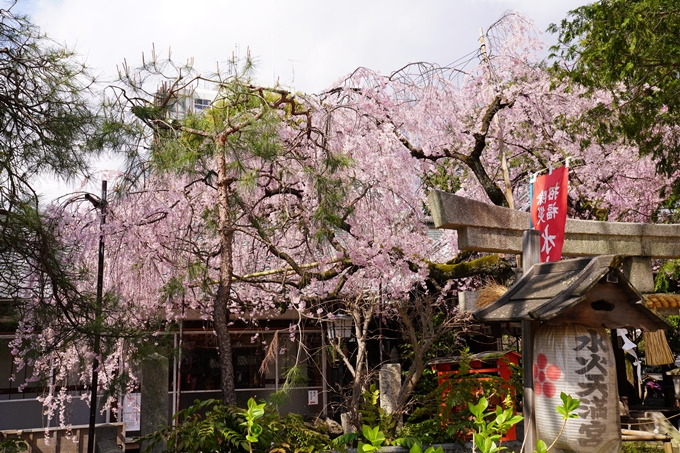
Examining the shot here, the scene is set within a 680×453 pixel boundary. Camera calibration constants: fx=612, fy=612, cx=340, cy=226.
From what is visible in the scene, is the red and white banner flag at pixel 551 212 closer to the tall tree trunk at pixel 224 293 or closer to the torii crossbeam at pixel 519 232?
A: the torii crossbeam at pixel 519 232

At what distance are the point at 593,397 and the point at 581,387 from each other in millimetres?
112

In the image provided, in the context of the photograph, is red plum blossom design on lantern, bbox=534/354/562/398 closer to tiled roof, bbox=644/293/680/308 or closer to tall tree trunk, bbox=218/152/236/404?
tall tree trunk, bbox=218/152/236/404

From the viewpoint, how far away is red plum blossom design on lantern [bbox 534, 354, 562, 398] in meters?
4.84

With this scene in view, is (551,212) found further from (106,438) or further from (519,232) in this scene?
(106,438)

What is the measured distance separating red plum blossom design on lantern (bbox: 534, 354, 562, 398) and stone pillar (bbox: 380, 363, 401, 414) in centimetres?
444

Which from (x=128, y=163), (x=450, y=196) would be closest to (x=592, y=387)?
(x=450, y=196)

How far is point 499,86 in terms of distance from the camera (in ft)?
34.7

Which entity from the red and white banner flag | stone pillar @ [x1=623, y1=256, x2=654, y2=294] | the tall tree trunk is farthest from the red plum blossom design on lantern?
stone pillar @ [x1=623, y1=256, x2=654, y2=294]

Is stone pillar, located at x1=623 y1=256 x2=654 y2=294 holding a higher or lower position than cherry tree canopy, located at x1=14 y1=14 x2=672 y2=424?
lower

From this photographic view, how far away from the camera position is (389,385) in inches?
365

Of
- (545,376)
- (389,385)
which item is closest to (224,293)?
(545,376)

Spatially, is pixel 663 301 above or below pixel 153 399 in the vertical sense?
above

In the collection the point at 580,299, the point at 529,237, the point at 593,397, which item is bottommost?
the point at 593,397

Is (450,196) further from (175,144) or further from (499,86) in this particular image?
(499,86)
